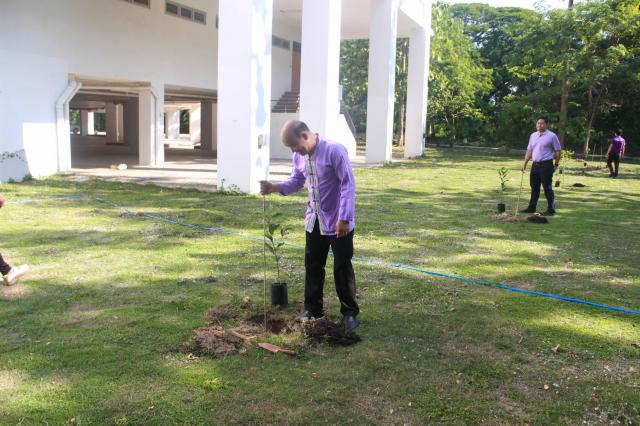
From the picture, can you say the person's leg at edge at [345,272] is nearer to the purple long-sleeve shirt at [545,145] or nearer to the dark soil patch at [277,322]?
the dark soil patch at [277,322]

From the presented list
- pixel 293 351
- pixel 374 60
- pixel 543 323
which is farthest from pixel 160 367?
pixel 374 60

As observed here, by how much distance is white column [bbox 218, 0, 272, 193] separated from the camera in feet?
36.8

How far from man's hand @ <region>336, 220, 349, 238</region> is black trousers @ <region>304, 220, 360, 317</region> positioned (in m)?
0.15

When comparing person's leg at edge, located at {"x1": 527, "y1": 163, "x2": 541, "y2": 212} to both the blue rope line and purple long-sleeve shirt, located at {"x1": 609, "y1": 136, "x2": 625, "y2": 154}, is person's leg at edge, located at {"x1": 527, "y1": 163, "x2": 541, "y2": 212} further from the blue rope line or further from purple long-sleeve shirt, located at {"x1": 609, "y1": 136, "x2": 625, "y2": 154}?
purple long-sleeve shirt, located at {"x1": 609, "y1": 136, "x2": 625, "y2": 154}

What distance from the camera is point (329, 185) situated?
4438 millimetres

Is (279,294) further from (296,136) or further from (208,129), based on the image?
(208,129)

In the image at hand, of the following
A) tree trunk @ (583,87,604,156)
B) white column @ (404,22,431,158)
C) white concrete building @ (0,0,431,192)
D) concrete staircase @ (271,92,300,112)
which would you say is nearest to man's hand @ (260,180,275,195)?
white concrete building @ (0,0,431,192)

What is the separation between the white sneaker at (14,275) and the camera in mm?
5480

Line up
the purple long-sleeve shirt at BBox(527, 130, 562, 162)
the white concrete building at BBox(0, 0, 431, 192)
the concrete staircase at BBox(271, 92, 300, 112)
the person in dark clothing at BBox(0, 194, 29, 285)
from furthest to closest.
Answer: the concrete staircase at BBox(271, 92, 300, 112) → the white concrete building at BBox(0, 0, 431, 192) → the purple long-sleeve shirt at BBox(527, 130, 562, 162) → the person in dark clothing at BBox(0, 194, 29, 285)

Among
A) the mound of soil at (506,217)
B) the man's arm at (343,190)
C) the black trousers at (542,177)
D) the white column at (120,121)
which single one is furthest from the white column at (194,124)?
the man's arm at (343,190)

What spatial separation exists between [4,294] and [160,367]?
242cm

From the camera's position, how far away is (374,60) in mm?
20672

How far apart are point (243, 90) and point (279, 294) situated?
714 cm

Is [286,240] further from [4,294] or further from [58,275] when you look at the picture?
[4,294]
